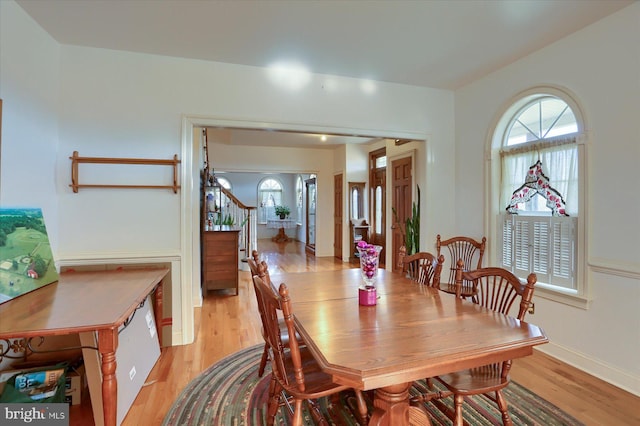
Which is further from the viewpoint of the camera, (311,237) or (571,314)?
(311,237)

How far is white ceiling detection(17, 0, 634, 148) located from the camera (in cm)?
219

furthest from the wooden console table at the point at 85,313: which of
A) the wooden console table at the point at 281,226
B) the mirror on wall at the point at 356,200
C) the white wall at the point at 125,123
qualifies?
the wooden console table at the point at 281,226

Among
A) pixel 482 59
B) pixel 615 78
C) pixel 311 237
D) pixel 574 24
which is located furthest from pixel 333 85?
pixel 311 237

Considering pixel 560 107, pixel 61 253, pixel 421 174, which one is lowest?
pixel 61 253

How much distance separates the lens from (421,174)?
3.91m

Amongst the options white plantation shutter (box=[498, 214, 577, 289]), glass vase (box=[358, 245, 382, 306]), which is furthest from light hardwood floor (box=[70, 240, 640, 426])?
glass vase (box=[358, 245, 382, 306])

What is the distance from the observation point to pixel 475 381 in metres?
1.51

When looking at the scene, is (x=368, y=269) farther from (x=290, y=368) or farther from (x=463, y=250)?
(x=463, y=250)

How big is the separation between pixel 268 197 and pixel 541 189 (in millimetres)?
9904

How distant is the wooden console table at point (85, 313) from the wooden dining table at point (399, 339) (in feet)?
3.04

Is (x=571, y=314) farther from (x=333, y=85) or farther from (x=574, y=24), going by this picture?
(x=333, y=85)

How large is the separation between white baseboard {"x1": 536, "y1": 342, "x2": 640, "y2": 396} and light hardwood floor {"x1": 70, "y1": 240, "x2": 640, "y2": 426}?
2.1 inches

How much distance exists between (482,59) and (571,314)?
2.40 m

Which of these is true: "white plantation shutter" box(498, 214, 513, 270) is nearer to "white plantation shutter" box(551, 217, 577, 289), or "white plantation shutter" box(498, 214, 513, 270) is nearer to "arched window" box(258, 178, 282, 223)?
"white plantation shutter" box(551, 217, 577, 289)
